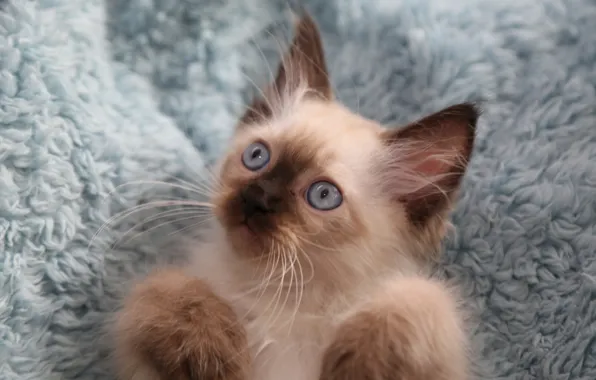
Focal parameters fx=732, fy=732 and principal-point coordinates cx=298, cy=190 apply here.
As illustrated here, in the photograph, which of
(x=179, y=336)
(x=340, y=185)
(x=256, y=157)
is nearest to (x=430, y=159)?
(x=340, y=185)

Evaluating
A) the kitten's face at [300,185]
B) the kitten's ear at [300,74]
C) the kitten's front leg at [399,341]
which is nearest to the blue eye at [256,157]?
the kitten's face at [300,185]

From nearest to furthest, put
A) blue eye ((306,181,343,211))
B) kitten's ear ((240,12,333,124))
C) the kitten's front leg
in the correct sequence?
the kitten's front leg < blue eye ((306,181,343,211)) < kitten's ear ((240,12,333,124))

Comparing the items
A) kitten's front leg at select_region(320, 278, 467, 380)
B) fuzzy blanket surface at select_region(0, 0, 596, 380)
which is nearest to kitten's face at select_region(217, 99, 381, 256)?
kitten's front leg at select_region(320, 278, 467, 380)

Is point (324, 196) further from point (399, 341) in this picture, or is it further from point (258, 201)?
point (399, 341)

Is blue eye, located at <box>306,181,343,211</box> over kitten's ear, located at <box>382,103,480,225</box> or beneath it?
over

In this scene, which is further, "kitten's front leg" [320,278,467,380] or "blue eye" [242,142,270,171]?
"blue eye" [242,142,270,171]

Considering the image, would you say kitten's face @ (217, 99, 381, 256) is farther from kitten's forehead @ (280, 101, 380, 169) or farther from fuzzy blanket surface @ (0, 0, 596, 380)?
fuzzy blanket surface @ (0, 0, 596, 380)

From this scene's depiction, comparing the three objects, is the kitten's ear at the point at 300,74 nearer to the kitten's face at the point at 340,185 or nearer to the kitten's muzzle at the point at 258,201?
the kitten's face at the point at 340,185

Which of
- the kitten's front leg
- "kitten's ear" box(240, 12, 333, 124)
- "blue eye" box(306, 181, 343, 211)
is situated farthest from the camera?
"kitten's ear" box(240, 12, 333, 124)

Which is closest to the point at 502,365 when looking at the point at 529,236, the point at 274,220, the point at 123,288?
the point at 529,236
